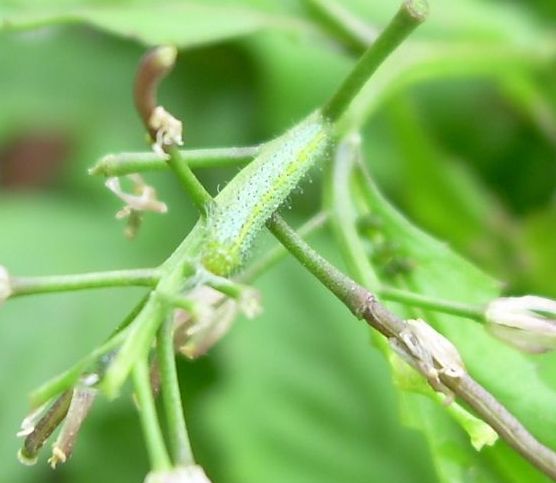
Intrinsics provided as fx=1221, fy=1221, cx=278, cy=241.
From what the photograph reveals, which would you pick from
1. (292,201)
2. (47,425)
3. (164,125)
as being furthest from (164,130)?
(292,201)

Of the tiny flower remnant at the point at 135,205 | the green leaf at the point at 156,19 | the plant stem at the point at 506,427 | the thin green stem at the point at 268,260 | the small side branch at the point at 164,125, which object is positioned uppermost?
→ the small side branch at the point at 164,125

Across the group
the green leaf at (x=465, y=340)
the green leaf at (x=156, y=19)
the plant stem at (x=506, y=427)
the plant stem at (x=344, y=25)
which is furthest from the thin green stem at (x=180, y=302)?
the plant stem at (x=344, y=25)

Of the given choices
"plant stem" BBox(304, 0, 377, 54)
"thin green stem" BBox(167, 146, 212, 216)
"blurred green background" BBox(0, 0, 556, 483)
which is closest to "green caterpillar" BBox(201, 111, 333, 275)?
"thin green stem" BBox(167, 146, 212, 216)

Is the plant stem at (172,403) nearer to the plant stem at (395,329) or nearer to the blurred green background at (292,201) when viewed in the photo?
the plant stem at (395,329)

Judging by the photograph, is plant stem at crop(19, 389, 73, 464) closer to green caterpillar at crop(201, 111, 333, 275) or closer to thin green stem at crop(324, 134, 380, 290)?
green caterpillar at crop(201, 111, 333, 275)

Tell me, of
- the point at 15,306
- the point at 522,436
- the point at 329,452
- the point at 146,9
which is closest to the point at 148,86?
the point at 522,436

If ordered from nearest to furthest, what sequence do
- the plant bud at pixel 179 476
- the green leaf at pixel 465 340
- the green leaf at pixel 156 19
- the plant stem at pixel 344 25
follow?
the plant bud at pixel 179 476 < the green leaf at pixel 465 340 < the green leaf at pixel 156 19 < the plant stem at pixel 344 25

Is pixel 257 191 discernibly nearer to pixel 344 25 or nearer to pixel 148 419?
pixel 148 419
